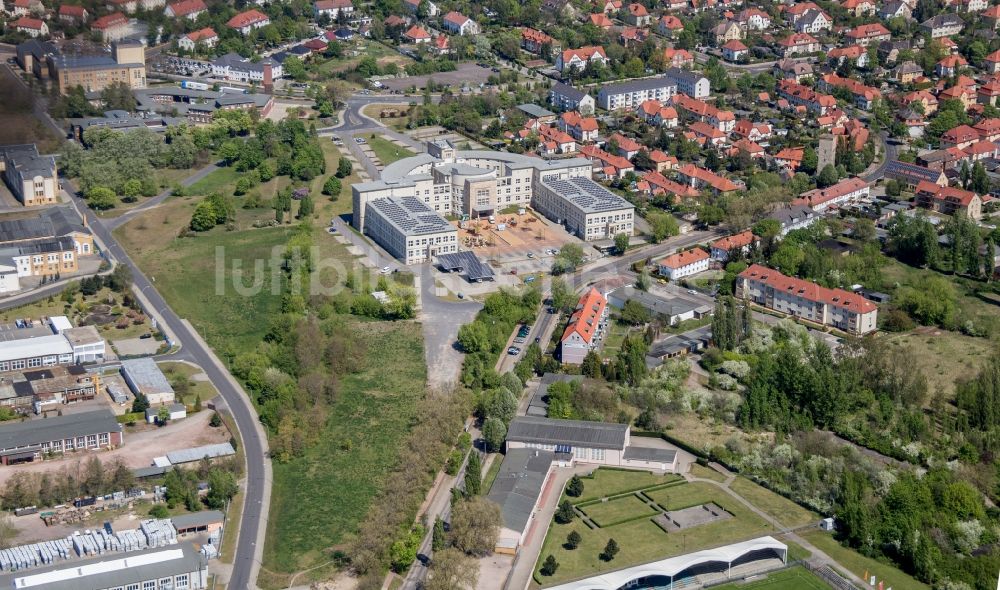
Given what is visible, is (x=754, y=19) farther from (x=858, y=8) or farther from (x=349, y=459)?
(x=349, y=459)

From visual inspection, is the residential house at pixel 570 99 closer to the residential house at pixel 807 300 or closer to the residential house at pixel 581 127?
the residential house at pixel 581 127

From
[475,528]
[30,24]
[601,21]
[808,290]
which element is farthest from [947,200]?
[30,24]

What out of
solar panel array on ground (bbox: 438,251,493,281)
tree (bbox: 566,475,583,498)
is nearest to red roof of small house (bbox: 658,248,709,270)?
solar panel array on ground (bbox: 438,251,493,281)

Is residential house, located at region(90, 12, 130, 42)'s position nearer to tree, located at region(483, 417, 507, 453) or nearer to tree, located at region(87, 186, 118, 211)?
tree, located at region(87, 186, 118, 211)

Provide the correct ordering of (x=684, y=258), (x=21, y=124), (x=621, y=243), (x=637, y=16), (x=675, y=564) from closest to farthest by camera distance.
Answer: (x=675, y=564) < (x=684, y=258) < (x=621, y=243) < (x=21, y=124) < (x=637, y=16)

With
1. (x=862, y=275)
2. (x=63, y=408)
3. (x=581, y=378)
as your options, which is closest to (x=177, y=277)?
(x=63, y=408)

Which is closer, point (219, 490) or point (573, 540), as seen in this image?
point (573, 540)

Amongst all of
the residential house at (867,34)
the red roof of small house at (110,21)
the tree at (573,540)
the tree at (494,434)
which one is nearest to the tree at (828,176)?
the residential house at (867,34)
